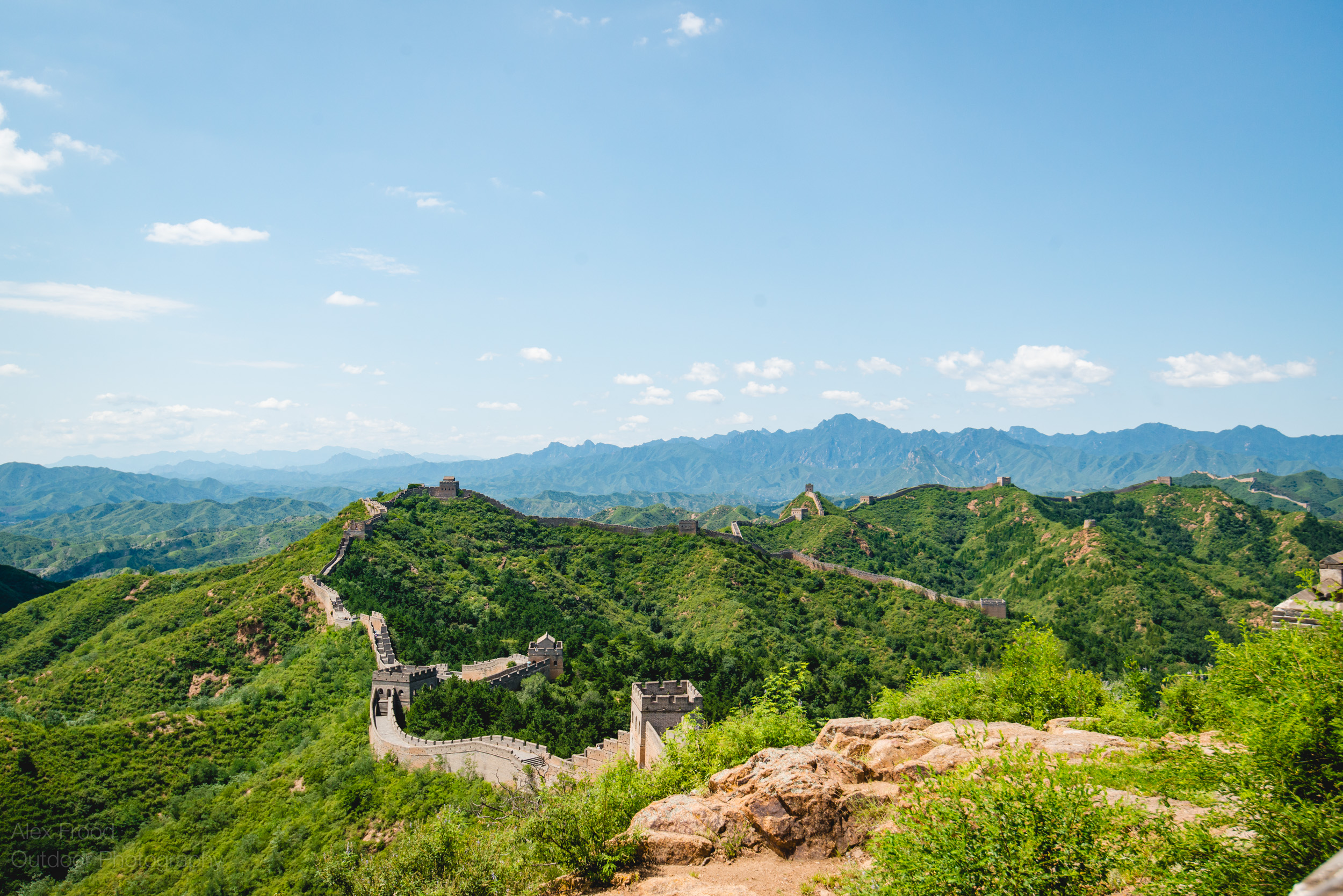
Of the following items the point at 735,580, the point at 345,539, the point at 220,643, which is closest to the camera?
the point at 220,643

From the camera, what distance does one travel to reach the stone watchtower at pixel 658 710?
1140 inches

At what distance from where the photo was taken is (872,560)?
114 metres

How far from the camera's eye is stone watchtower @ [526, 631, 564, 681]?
44875 mm

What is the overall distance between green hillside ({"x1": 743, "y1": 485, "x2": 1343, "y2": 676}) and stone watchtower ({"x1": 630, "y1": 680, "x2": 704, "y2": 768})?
62699 millimetres

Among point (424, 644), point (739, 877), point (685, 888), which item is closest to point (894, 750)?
point (739, 877)

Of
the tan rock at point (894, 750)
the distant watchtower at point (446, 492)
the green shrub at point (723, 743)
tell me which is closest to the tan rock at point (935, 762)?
the tan rock at point (894, 750)

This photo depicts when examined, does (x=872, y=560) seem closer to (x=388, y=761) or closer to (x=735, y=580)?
(x=735, y=580)

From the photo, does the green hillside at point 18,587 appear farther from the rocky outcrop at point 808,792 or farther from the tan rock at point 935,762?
the tan rock at point 935,762

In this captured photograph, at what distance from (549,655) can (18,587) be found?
96.4 m

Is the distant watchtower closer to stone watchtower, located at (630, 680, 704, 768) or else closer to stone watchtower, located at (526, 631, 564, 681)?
stone watchtower, located at (526, 631, 564, 681)

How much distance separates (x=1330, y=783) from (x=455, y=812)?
2185 cm

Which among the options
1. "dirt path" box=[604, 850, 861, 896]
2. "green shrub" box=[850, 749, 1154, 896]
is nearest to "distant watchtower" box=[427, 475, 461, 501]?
"dirt path" box=[604, 850, 861, 896]

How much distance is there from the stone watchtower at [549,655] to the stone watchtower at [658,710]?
15.4 m

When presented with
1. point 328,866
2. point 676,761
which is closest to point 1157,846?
point 676,761
